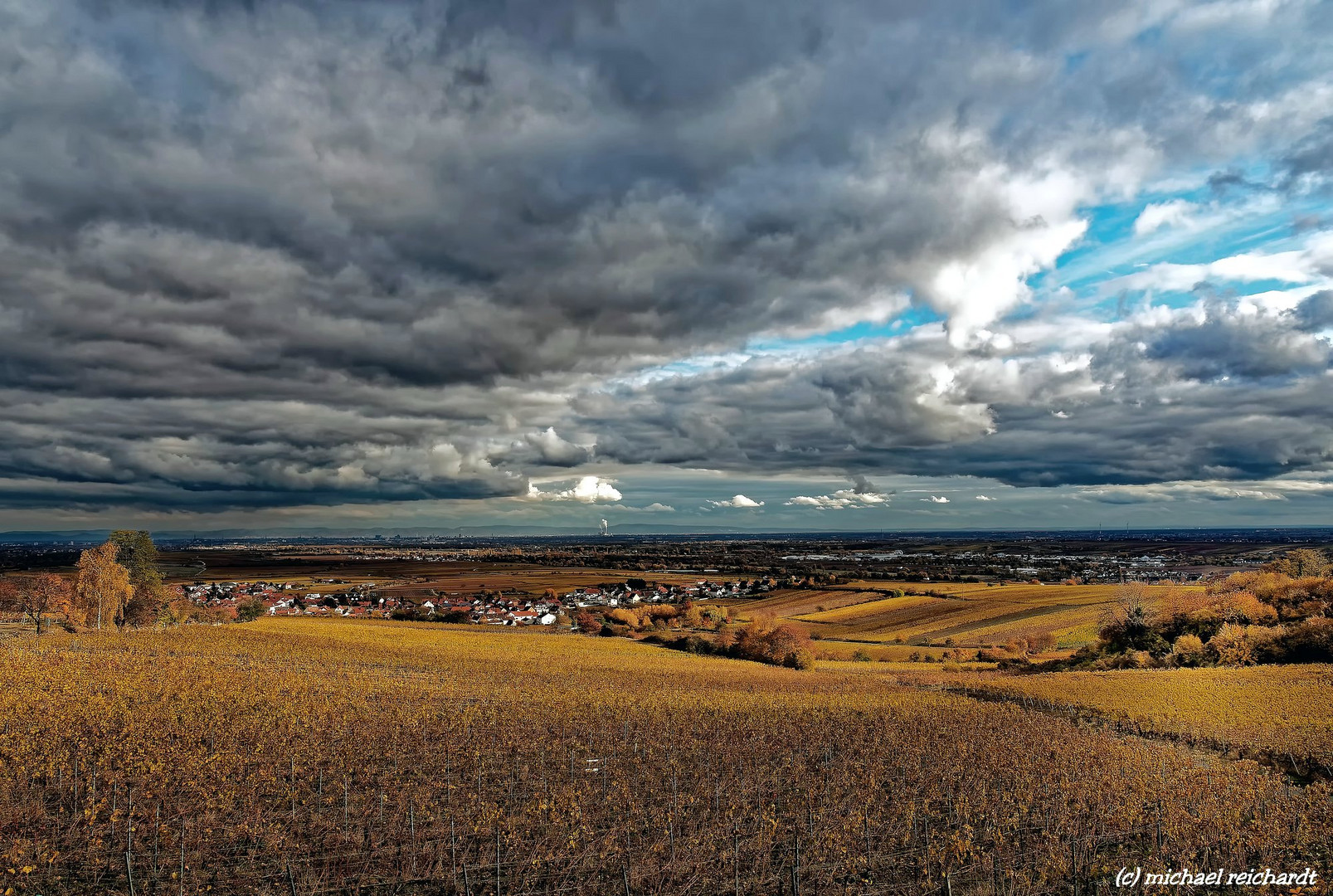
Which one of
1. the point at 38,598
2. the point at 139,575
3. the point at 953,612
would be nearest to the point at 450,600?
the point at 139,575

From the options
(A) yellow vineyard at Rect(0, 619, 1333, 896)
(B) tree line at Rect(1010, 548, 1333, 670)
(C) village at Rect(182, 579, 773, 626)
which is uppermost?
(A) yellow vineyard at Rect(0, 619, 1333, 896)

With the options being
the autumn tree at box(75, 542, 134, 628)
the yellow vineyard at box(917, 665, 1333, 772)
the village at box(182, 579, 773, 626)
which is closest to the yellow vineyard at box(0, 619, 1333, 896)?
the yellow vineyard at box(917, 665, 1333, 772)

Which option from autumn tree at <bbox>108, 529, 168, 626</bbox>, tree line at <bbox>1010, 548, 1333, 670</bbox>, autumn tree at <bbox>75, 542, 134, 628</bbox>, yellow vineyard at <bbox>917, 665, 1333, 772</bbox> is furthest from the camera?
autumn tree at <bbox>108, 529, 168, 626</bbox>

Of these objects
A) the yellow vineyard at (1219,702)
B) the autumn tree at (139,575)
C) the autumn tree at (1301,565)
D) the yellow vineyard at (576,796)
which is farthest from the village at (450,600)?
the autumn tree at (1301,565)

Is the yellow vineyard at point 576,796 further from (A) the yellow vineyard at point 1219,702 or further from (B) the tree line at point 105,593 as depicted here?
(B) the tree line at point 105,593

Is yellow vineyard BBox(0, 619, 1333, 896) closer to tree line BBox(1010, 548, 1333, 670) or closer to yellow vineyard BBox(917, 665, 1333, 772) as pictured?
yellow vineyard BBox(917, 665, 1333, 772)

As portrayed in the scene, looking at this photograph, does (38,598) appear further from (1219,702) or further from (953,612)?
(953,612)
